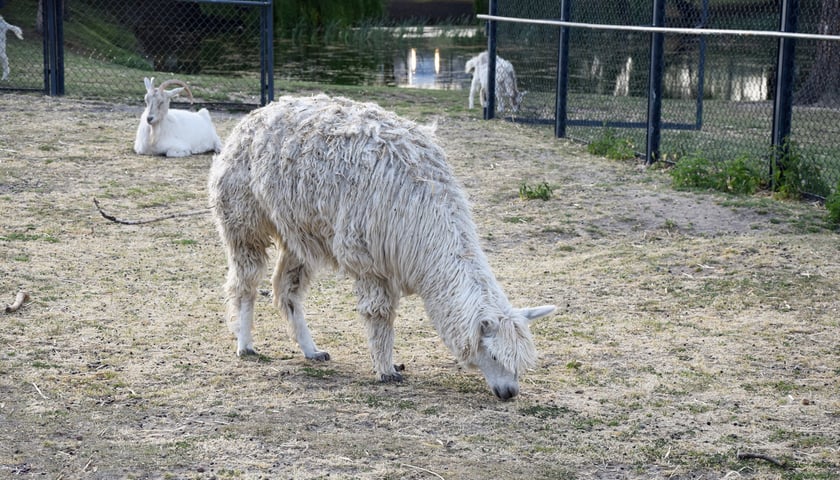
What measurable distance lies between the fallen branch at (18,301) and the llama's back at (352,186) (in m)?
1.70

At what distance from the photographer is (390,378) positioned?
→ 5145mm

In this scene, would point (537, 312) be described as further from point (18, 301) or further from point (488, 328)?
point (18, 301)

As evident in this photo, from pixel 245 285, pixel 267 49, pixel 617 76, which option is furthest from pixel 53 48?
pixel 245 285

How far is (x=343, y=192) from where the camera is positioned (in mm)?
5051

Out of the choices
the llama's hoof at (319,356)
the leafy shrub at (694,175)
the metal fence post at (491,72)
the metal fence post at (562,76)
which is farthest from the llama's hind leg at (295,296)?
the metal fence post at (491,72)

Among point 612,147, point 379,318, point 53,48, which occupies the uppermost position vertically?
point 53,48

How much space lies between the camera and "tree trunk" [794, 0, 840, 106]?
36.8 ft

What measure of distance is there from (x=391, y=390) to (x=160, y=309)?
195 centimetres

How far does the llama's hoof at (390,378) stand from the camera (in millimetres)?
5133

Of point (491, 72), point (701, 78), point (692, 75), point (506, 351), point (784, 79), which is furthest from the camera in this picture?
point (491, 72)

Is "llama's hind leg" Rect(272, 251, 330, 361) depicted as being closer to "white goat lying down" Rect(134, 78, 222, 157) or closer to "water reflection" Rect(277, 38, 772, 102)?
"white goat lying down" Rect(134, 78, 222, 157)

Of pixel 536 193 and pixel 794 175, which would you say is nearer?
pixel 794 175

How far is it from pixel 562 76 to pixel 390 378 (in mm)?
8284

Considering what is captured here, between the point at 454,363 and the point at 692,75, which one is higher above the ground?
the point at 692,75
